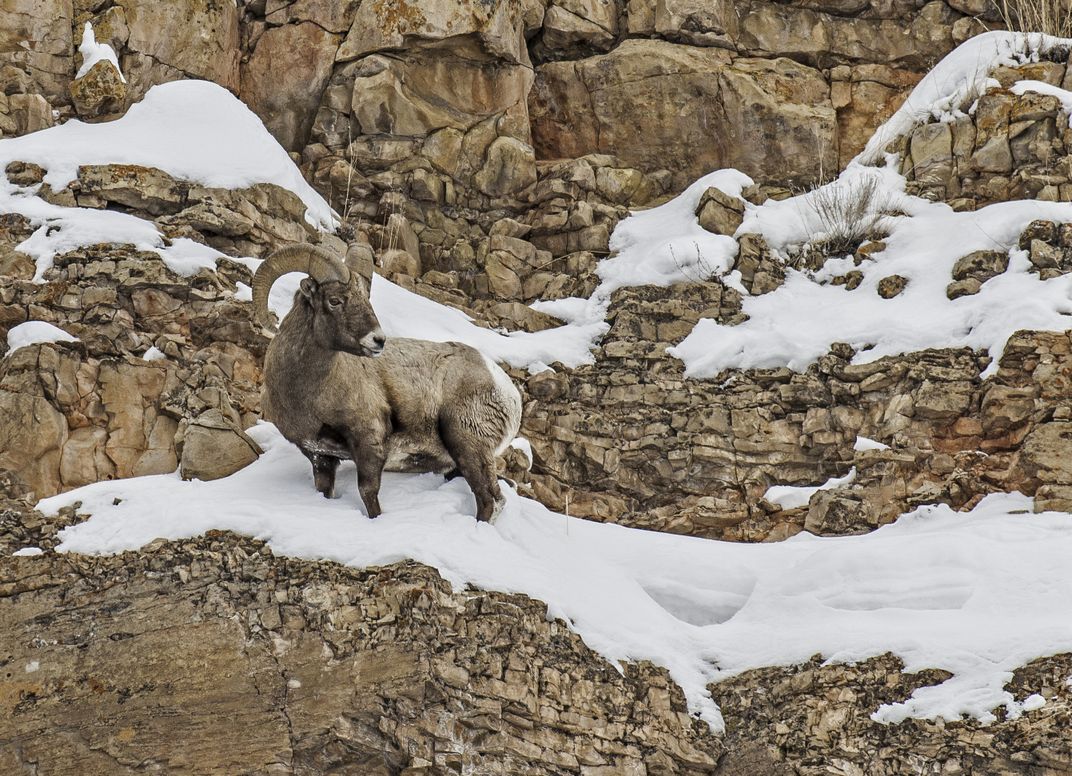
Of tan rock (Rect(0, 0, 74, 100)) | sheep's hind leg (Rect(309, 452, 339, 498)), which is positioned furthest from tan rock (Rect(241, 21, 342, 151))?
sheep's hind leg (Rect(309, 452, 339, 498))

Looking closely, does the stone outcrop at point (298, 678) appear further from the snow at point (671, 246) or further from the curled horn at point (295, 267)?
the snow at point (671, 246)

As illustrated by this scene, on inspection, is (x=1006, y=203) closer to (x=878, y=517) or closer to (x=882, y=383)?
(x=882, y=383)

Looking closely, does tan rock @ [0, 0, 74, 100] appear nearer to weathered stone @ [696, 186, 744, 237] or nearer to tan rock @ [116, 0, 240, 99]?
tan rock @ [116, 0, 240, 99]

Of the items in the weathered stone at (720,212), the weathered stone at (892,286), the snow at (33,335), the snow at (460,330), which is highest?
the weathered stone at (720,212)

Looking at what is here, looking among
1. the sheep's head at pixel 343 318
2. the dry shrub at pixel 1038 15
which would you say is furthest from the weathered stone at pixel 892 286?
the sheep's head at pixel 343 318

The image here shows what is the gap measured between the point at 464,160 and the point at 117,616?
9.81 meters

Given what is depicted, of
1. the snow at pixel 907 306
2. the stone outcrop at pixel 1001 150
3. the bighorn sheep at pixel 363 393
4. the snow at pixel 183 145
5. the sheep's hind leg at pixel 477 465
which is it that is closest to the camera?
the bighorn sheep at pixel 363 393

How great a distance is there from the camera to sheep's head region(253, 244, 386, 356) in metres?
11.1

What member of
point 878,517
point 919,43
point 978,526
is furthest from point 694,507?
point 919,43

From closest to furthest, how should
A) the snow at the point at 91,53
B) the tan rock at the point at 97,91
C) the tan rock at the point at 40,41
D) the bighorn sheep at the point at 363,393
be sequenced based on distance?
the bighorn sheep at the point at 363,393, the tan rock at the point at 97,91, the snow at the point at 91,53, the tan rock at the point at 40,41

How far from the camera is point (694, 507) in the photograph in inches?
584

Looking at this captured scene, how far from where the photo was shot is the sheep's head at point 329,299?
36.6ft

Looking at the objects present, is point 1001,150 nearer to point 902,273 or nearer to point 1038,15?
point 902,273

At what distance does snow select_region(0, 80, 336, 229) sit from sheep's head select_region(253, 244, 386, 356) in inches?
176
